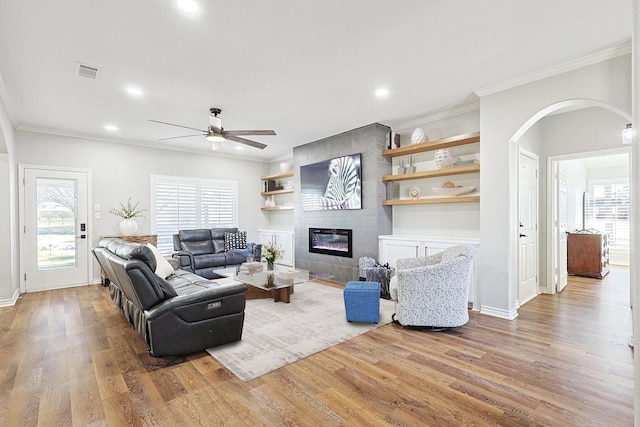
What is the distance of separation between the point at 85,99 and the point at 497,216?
5472mm

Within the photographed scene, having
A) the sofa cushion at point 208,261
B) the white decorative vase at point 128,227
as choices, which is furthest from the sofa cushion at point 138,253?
the white decorative vase at point 128,227

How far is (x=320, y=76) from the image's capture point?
3.47 metres

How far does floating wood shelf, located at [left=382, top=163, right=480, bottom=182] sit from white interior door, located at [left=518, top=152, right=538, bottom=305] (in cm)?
57

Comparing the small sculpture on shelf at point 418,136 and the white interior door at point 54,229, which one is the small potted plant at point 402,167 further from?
the white interior door at point 54,229

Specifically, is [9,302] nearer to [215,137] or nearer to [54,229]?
[54,229]

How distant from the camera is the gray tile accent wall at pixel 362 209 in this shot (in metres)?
5.29

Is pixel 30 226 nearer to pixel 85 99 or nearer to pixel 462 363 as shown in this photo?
pixel 85 99

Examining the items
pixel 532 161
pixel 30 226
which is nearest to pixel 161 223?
pixel 30 226

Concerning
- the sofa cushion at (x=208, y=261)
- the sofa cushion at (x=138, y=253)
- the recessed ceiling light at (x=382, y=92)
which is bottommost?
the sofa cushion at (x=208, y=261)

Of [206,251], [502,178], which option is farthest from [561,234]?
[206,251]

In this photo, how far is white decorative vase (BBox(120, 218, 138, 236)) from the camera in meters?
5.88

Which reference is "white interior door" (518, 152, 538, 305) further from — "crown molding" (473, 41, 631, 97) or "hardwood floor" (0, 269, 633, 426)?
"crown molding" (473, 41, 631, 97)

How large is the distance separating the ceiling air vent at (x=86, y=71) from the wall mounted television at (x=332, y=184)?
12.5 ft

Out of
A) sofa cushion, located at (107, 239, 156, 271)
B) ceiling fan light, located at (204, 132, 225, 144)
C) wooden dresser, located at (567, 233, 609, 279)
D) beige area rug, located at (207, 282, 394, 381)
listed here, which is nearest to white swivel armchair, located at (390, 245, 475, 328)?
beige area rug, located at (207, 282, 394, 381)
